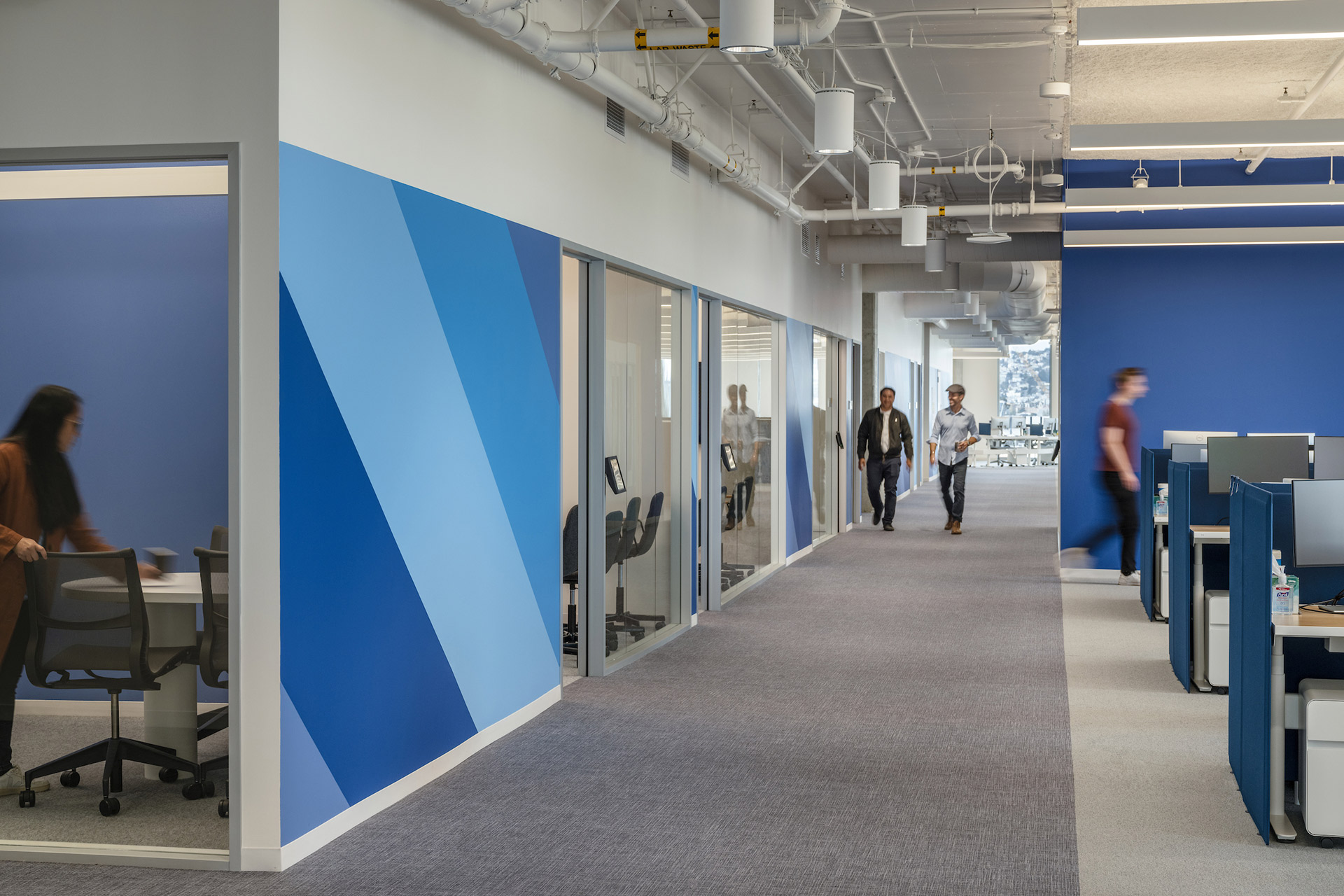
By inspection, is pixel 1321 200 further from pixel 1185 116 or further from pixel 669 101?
pixel 669 101

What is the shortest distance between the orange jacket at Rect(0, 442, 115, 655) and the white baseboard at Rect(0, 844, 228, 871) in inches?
28.1

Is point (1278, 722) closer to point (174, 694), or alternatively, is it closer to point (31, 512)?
point (174, 694)

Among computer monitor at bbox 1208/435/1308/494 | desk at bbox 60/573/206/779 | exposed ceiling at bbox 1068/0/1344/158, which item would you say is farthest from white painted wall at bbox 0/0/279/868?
computer monitor at bbox 1208/435/1308/494

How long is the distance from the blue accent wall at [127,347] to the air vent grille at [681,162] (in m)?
4.54

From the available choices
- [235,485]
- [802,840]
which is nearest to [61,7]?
[235,485]

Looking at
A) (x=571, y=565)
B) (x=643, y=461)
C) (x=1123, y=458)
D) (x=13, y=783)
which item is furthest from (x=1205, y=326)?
(x=13, y=783)

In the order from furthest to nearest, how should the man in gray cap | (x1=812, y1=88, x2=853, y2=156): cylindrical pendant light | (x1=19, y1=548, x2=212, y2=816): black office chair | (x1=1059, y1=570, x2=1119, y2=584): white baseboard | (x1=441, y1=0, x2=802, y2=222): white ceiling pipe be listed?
the man in gray cap → (x1=1059, y1=570, x2=1119, y2=584): white baseboard → (x1=812, y1=88, x2=853, y2=156): cylindrical pendant light → (x1=441, y1=0, x2=802, y2=222): white ceiling pipe → (x1=19, y1=548, x2=212, y2=816): black office chair

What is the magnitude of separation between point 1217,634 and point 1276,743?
87.1 inches

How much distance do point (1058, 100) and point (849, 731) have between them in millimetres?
5532

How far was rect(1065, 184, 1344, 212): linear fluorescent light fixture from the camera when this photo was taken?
8508 millimetres

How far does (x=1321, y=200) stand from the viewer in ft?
28.4

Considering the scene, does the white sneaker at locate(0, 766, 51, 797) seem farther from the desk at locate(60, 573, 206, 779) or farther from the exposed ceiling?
the exposed ceiling

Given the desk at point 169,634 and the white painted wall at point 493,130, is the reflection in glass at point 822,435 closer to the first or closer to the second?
the white painted wall at point 493,130

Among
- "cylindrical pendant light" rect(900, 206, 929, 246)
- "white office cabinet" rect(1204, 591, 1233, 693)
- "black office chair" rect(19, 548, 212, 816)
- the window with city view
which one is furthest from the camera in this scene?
the window with city view
